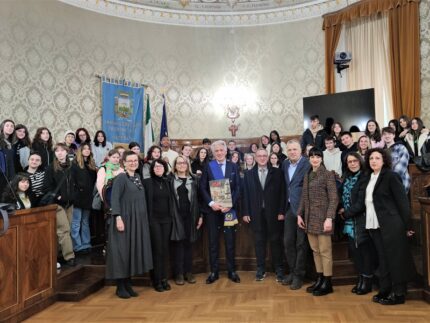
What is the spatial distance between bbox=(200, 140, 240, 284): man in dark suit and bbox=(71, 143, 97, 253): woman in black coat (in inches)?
56.9

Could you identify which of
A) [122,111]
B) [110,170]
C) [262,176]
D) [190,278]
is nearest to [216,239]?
[190,278]

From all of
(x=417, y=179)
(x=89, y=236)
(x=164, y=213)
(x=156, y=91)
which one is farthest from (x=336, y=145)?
(x=156, y=91)

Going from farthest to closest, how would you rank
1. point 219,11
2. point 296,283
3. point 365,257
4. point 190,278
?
1. point 219,11
2. point 190,278
3. point 296,283
4. point 365,257

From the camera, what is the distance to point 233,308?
3662 millimetres

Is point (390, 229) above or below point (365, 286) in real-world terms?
above

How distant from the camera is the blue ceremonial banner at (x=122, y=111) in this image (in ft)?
27.2

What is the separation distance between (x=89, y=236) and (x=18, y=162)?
4.13 feet

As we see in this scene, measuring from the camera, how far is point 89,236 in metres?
5.30

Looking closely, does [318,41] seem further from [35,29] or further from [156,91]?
[35,29]

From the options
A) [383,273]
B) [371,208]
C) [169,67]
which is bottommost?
[383,273]

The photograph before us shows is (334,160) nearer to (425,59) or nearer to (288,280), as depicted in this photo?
(288,280)

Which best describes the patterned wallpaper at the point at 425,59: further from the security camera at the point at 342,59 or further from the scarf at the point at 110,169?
the scarf at the point at 110,169

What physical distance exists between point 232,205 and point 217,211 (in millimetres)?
183

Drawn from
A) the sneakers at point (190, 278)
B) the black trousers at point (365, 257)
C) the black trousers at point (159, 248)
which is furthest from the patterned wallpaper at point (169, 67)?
the black trousers at point (365, 257)
